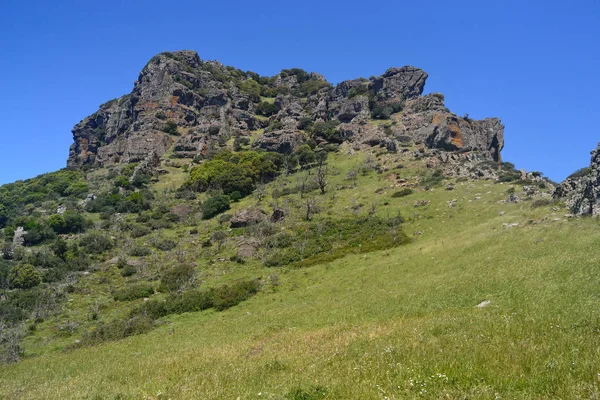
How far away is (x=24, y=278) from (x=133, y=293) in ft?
52.8

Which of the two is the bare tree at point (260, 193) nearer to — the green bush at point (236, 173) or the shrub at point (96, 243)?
the green bush at point (236, 173)

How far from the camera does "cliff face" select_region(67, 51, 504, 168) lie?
311ft

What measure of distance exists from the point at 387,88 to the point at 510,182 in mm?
75339

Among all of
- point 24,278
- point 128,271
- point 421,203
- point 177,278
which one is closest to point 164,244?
point 128,271

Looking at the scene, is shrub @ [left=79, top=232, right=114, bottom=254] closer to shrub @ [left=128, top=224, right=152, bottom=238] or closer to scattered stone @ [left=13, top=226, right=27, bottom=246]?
shrub @ [left=128, top=224, right=152, bottom=238]

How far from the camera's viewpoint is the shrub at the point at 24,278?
4181 centimetres

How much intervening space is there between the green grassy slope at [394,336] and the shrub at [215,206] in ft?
96.8

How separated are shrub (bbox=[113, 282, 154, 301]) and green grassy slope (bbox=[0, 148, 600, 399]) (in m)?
1.65

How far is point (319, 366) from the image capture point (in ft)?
29.4

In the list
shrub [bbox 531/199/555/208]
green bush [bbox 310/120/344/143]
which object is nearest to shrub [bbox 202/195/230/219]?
green bush [bbox 310/120/344/143]

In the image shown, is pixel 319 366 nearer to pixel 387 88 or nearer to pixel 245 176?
pixel 245 176

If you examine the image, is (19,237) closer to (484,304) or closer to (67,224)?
(67,224)

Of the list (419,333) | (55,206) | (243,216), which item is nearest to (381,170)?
(243,216)

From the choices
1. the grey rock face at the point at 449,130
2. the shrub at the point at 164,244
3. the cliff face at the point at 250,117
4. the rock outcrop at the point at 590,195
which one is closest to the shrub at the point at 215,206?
the shrub at the point at 164,244
